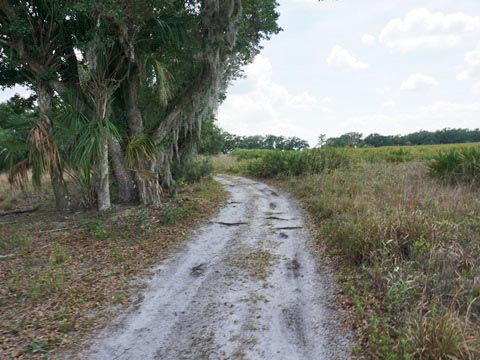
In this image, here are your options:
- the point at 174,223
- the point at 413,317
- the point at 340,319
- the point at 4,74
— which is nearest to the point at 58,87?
the point at 4,74

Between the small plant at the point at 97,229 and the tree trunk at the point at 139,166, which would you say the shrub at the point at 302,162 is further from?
the small plant at the point at 97,229

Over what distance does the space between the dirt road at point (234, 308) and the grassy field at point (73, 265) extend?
1.39ft

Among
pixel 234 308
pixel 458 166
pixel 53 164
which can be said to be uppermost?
pixel 53 164

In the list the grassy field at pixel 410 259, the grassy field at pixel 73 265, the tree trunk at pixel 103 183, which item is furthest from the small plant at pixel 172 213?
the grassy field at pixel 410 259

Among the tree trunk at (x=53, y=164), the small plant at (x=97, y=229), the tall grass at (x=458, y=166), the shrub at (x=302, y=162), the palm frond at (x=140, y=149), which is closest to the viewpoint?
the small plant at (x=97, y=229)

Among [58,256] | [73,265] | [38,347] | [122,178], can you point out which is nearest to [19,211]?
[122,178]

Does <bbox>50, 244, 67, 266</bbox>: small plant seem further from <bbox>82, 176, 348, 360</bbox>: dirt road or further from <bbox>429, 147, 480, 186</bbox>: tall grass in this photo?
<bbox>429, 147, 480, 186</bbox>: tall grass

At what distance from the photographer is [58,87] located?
7.42 meters

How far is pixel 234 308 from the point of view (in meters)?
3.78

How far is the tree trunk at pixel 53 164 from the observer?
705 cm

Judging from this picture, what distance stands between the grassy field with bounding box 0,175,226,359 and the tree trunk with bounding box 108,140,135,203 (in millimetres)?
789

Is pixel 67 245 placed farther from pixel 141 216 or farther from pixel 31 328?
pixel 31 328

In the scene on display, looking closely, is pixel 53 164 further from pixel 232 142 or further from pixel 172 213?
pixel 232 142

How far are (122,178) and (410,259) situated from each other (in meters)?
7.27
